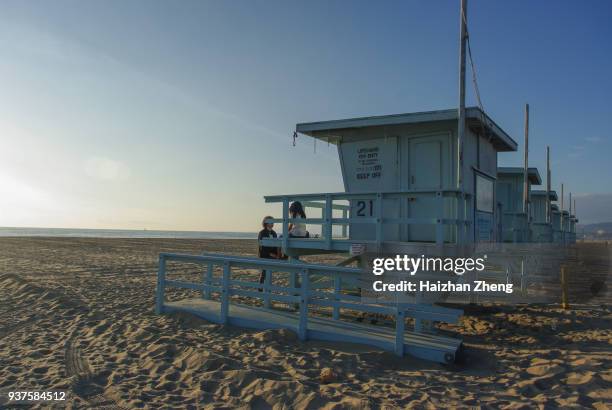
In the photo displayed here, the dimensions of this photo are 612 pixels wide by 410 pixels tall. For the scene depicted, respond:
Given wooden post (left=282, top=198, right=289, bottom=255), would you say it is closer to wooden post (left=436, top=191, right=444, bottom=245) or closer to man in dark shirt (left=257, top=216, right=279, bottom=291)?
man in dark shirt (left=257, top=216, right=279, bottom=291)

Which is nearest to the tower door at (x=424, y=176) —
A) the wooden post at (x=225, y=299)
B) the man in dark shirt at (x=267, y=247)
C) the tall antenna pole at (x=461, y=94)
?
the tall antenna pole at (x=461, y=94)

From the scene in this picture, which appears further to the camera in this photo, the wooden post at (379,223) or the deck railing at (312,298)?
the wooden post at (379,223)

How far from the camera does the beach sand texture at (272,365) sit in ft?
15.4

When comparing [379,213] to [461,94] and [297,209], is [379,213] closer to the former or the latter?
[297,209]

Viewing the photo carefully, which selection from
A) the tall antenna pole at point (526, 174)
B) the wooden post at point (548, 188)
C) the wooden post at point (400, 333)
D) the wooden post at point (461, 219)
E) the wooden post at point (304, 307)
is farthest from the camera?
the wooden post at point (548, 188)

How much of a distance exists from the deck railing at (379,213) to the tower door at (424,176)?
0.44 feet

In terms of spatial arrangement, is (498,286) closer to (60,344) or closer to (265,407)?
(265,407)

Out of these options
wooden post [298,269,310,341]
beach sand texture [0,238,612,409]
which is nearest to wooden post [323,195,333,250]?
wooden post [298,269,310,341]

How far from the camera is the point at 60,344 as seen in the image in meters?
6.72

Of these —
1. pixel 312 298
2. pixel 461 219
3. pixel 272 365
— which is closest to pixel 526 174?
pixel 461 219

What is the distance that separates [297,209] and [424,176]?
9.36 feet

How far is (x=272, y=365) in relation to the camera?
559cm

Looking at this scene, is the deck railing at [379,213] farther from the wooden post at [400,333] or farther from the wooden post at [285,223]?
the wooden post at [400,333]

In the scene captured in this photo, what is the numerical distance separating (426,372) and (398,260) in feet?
8.04
